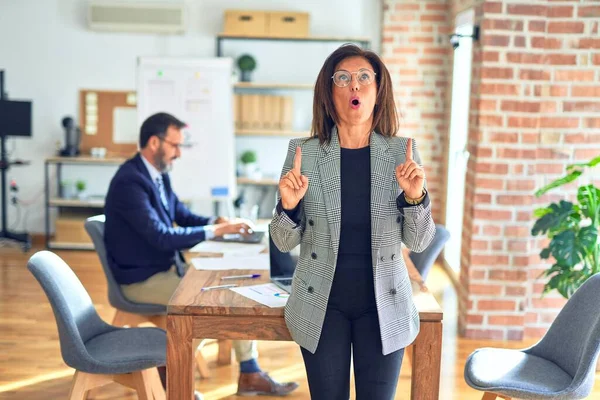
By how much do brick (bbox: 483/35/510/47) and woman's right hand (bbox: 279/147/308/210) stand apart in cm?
264

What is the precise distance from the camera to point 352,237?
223 centimetres

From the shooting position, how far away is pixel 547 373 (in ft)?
9.48

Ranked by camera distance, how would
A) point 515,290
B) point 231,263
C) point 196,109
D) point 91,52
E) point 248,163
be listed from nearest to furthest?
point 231,263 → point 515,290 → point 196,109 → point 248,163 → point 91,52

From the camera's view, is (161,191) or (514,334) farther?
(514,334)

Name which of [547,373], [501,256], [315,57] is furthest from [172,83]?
[547,373]

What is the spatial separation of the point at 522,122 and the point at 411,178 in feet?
8.53

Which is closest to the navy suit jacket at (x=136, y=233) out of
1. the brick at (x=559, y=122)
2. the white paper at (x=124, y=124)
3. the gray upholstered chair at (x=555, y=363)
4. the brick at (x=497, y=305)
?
the gray upholstered chair at (x=555, y=363)

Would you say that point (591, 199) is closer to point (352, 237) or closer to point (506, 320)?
point (506, 320)

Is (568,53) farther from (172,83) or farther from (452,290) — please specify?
(172,83)

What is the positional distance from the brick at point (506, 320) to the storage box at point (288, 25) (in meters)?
3.24

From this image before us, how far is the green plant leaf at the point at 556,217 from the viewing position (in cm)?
411

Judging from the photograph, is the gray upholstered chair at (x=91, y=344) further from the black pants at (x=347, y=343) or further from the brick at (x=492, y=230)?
the brick at (x=492, y=230)

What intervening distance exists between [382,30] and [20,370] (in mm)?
4182

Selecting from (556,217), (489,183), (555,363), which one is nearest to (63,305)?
(555,363)
